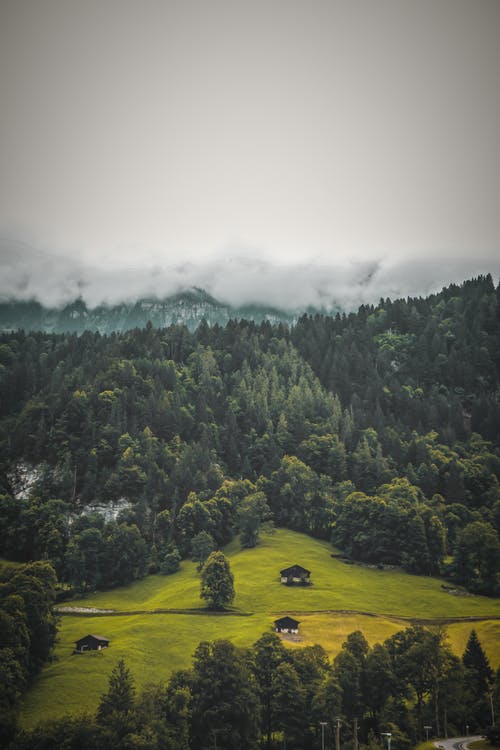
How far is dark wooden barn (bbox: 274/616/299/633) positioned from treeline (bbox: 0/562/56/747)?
32.1 meters

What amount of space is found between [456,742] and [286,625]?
3139 cm

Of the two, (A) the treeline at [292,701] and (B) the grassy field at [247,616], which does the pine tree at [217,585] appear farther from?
(A) the treeline at [292,701]

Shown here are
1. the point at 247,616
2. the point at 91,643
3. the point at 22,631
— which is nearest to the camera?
the point at 22,631

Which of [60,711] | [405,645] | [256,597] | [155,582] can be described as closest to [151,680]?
[60,711]

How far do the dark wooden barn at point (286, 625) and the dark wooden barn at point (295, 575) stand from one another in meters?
25.5

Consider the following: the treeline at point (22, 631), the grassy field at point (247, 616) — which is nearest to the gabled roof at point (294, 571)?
the grassy field at point (247, 616)

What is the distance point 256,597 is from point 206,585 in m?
10.1

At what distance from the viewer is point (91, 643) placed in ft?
284

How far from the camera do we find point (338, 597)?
11250cm

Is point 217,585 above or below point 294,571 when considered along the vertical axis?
below

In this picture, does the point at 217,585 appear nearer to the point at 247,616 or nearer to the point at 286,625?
the point at 247,616

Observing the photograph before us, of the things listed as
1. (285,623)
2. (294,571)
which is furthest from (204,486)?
(285,623)

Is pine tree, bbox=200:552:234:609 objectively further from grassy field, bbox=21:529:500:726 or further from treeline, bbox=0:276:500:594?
treeline, bbox=0:276:500:594

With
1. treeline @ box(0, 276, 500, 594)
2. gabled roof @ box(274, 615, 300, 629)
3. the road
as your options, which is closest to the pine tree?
gabled roof @ box(274, 615, 300, 629)
